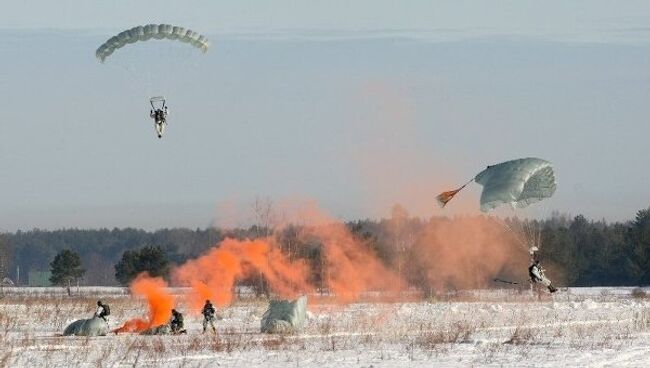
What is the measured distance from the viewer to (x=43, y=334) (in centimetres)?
3241

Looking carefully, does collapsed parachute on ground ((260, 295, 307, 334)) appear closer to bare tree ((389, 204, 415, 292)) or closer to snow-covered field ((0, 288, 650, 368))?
snow-covered field ((0, 288, 650, 368))

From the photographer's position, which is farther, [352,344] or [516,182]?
[516,182]

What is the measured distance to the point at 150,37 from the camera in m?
30.0

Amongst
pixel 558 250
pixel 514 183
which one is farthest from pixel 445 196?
pixel 558 250

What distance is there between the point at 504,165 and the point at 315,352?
32.2 ft

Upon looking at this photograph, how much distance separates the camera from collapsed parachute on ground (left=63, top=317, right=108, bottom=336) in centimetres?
3170

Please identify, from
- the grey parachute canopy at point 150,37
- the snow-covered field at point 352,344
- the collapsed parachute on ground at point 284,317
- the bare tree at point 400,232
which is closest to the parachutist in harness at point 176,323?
the snow-covered field at point 352,344

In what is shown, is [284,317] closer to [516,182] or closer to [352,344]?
[352,344]

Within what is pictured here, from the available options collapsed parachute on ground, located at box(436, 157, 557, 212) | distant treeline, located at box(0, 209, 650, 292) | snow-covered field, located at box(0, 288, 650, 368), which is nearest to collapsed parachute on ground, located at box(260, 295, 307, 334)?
snow-covered field, located at box(0, 288, 650, 368)

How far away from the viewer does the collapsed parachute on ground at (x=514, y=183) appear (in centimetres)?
3128

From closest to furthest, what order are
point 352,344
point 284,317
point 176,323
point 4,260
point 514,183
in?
1. point 352,344
2. point 514,183
3. point 176,323
4. point 284,317
5. point 4,260

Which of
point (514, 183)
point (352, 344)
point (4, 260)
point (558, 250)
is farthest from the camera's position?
point (4, 260)

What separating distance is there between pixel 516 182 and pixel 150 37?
10935 mm

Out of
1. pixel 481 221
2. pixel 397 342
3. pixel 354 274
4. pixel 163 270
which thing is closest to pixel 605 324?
pixel 397 342
